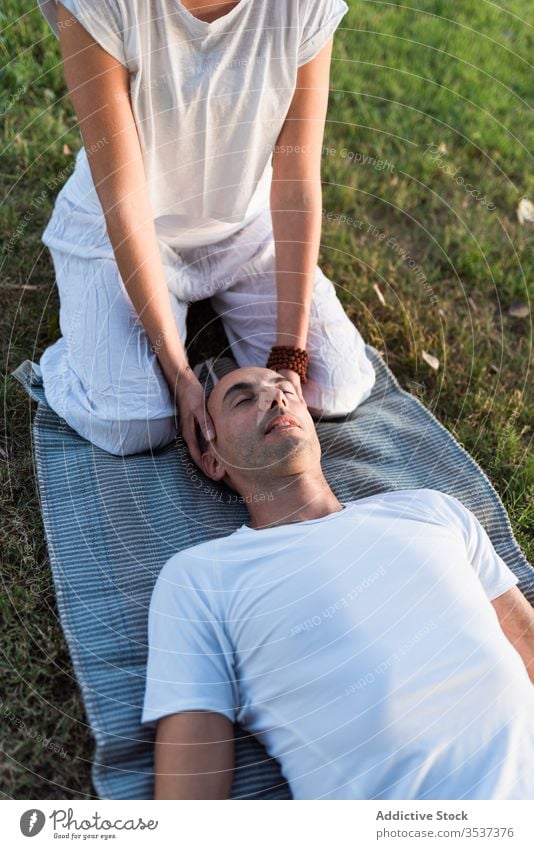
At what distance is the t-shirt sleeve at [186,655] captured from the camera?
1.82m

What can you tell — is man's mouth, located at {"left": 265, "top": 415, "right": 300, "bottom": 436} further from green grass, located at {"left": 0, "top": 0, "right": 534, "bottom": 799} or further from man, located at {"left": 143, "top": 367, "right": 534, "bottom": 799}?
green grass, located at {"left": 0, "top": 0, "right": 534, "bottom": 799}

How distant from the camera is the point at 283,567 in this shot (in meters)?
2.02

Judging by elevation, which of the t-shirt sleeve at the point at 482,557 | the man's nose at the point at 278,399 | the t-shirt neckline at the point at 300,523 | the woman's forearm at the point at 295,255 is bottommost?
the t-shirt sleeve at the point at 482,557

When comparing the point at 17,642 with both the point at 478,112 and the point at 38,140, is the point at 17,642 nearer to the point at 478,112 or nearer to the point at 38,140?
the point at 38,140

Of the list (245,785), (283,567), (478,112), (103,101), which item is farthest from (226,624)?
(478,112)

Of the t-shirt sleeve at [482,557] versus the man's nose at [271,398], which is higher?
the man's nose at [271,398]

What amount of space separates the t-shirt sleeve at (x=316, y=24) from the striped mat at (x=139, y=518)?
1.02 meters

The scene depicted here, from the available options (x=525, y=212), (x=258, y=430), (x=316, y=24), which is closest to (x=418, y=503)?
(x=258, y=430)

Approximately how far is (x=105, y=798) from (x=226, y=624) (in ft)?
1.52

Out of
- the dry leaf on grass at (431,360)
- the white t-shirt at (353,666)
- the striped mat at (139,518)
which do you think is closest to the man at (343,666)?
the white t-shirt at (353,666)

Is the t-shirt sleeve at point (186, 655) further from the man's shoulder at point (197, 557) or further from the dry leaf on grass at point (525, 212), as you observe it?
the dry leaf on grass at point (525, 212)

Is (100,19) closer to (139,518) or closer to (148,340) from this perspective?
(148,340)

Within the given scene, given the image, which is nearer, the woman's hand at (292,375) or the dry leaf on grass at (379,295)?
the woman's hand at (292,375)

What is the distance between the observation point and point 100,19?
223cm
